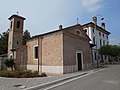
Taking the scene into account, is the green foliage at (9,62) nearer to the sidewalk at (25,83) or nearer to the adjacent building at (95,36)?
the sidewalk at (25,83)

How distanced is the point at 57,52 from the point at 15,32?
15.5 meters

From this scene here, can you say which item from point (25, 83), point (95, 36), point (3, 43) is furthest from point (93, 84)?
point (3, 43)

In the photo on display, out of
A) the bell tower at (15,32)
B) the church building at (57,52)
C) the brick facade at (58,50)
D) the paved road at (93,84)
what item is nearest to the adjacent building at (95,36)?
the church building at (57,52)

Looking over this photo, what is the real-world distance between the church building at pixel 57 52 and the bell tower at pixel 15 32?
2148 millimetres

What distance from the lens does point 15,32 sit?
30000 millimetres

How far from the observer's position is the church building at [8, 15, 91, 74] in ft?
58.7

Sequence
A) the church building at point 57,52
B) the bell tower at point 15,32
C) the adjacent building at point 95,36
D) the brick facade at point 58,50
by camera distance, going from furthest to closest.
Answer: the adjacent building at point 95,36 → the bell tower at point 15,32 → the church building at point 57,52 → the brick facade at point 58,50

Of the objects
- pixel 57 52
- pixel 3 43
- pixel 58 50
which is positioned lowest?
pixel 57 52

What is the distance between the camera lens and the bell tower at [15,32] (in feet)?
95.8

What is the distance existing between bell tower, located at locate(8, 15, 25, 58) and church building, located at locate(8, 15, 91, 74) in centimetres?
215

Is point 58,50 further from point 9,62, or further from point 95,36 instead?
point 95,36

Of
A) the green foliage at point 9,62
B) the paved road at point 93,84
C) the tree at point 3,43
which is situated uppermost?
the tree at point 3,43

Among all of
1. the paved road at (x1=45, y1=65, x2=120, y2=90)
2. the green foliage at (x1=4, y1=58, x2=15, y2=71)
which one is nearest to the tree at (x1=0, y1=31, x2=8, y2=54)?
the green foliage at (x1=4, y1=58, x2=15, y2=71)

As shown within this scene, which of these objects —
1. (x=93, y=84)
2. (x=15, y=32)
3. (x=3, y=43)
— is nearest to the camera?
(x=93, y=84)
